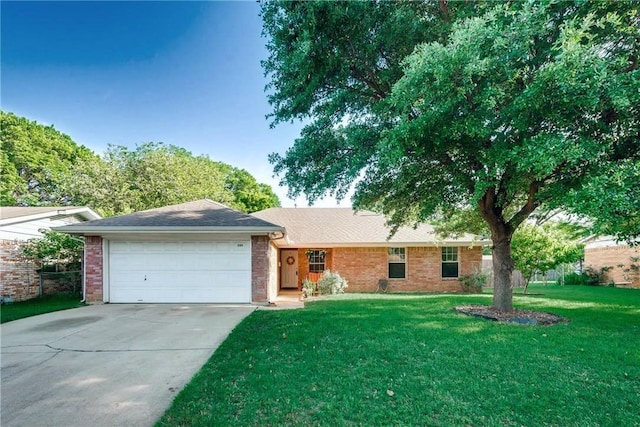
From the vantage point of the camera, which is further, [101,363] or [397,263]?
[397,263]

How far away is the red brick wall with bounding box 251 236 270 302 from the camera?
10.4 m

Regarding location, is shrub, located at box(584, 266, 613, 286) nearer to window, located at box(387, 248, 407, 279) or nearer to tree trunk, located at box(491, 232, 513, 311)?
window, located at box(387, 248, 407, 279)

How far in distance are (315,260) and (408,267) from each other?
4.62 meters

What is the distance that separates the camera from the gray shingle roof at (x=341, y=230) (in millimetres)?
14688

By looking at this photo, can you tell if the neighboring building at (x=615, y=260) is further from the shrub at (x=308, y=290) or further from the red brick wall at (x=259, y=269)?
the red brick wall at (x=259, y=269)

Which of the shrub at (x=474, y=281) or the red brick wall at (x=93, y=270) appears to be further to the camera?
the shrub at (x=474, y=281)

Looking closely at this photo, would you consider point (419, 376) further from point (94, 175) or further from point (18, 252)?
point (94, 175)

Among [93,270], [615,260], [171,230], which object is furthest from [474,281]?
[93,270]

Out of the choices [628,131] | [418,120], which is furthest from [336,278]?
[628,131]

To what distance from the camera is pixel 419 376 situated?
417 cm

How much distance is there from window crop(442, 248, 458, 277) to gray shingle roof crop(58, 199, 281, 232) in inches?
366

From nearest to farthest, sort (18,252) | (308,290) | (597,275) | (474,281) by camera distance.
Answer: (18,252) → (308,290) → (474,281) → (597,275)

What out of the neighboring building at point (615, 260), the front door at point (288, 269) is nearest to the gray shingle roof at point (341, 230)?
the front door at point (288, 269)

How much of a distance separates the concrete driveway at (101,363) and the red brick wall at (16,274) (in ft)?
16.7
